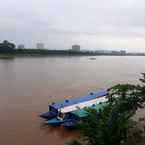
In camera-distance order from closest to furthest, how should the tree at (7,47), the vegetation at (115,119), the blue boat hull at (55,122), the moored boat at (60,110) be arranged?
the vegetation at (115,119) < the blue boat hull at (55,122) < the moored boat at (60,110) < the tree at (7,47)

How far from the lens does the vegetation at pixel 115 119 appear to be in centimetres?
527

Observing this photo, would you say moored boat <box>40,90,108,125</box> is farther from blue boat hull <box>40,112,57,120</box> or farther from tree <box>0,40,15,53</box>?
tree <box>0,40,15,53</box>

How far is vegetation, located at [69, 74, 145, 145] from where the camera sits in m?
5.27

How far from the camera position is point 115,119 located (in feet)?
17.7

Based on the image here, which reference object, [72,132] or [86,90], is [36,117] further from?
[86,90]

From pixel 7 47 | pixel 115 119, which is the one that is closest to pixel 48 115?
pixel 115 119

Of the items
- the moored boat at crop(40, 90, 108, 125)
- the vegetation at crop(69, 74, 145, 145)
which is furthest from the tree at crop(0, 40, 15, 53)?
the vegetation at crop(69, 74, 145, 145)

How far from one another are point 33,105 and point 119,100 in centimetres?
1399

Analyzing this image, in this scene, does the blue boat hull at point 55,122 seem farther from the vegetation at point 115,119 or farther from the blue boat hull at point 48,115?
the vegetation at point 115,119

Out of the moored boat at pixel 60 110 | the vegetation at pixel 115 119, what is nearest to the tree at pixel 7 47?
the moored boat at pixel 60 110

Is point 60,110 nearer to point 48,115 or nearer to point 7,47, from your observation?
point 48,115

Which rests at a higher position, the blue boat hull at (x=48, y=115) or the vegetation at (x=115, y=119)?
the vegetation at (x=115, y=119)

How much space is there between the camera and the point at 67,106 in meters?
16.0

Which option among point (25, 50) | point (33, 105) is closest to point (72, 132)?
point (33, 105)
